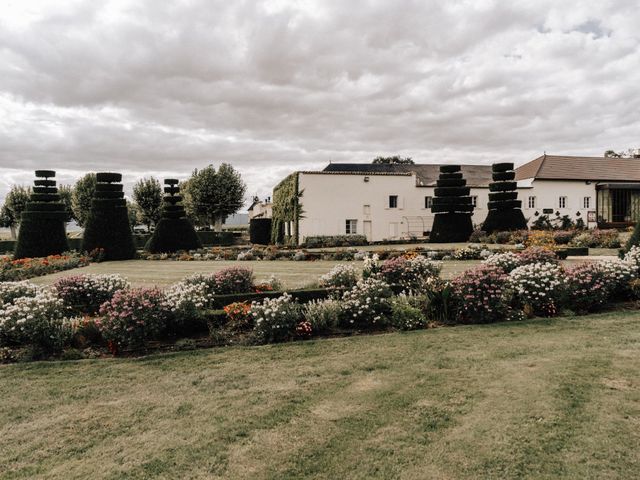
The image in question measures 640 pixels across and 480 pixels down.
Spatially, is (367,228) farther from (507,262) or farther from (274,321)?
(274,321)

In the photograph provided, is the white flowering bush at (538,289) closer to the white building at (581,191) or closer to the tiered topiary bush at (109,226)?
the tiered topiary bush at (109,226)

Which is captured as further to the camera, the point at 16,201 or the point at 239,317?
the point at 16,201

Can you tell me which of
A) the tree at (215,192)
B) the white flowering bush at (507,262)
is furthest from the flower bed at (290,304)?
the tree at (215,192)

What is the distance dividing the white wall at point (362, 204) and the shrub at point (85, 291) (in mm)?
24998

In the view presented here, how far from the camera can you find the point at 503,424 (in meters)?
4.57

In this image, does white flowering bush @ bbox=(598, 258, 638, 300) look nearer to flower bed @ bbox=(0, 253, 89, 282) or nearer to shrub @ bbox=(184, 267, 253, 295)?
shrub @ bbox=(184, 267, 253, 295)

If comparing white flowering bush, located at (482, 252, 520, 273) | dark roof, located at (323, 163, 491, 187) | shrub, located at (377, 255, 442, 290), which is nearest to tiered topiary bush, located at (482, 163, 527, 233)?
dark roof, located at (323, 163, 491, 187)

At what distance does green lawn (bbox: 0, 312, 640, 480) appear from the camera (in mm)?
4016

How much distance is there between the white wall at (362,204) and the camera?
3591 centimetres

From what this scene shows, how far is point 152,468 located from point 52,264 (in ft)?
60.8

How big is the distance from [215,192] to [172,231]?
23.2m

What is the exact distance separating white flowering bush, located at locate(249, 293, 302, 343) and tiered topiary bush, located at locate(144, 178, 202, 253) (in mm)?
22493

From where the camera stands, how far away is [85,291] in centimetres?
1038

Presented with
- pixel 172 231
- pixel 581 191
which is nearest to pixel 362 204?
pixel 172 231
